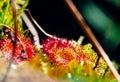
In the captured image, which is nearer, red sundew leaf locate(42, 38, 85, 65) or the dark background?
red sundew leaf locate(42, 38, 85, 65)

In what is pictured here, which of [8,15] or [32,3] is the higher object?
[32,3]

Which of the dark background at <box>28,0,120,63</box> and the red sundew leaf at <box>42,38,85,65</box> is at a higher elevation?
the dark background at <box>28,0,120,63</box>

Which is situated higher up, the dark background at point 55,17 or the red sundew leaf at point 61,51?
the dark background at point 55,17

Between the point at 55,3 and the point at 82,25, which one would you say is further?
the point at 55,3

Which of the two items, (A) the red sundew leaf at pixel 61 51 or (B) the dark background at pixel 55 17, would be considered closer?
(A) the red sundew leaf at pixel 61 51

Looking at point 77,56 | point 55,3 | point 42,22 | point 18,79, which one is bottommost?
point 18,79

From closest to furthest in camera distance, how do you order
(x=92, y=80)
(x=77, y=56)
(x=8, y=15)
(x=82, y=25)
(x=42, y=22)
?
(x=82, y=25) < (x=92, y=80) < (x=77, y=56) < (x=8, y=15) < (x=42, y=22)

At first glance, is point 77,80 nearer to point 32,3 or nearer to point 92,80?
point 92,80

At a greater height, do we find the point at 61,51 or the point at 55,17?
the point at 55,17

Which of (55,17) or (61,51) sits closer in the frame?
(61,51)

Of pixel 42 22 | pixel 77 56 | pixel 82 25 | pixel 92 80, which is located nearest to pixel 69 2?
pixel 82 25

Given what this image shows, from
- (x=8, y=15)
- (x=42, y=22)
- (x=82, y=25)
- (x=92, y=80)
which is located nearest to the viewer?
(x=82, y=25)
